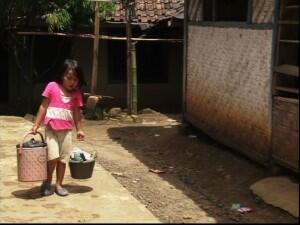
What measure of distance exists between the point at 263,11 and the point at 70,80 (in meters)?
2.76

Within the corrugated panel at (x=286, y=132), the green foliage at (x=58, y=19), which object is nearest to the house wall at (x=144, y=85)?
the green foliage at (x=58, y=19)

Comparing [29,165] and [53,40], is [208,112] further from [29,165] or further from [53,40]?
[53,40]

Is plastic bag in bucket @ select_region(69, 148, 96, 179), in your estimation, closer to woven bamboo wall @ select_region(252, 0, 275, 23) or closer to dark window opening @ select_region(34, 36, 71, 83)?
woven bamboo wall @ select_region(252, 0, 275, 23)

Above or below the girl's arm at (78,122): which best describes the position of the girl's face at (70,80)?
above

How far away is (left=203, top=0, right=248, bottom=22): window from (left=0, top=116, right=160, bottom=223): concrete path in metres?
3.38

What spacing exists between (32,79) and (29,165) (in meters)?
8.94

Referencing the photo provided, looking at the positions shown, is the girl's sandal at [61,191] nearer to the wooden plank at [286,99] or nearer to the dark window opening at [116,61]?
the wooden plank at [286,99]

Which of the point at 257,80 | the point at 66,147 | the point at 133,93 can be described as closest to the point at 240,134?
the point at 257,80

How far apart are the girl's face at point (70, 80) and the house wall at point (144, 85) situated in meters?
9.45

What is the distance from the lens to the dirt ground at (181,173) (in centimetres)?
660

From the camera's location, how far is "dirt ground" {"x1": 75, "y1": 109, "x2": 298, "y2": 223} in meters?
6.60

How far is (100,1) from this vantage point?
547 inches

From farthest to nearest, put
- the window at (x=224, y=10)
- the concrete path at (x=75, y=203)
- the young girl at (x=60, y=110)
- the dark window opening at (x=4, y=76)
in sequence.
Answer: the dark window opening at (x=4, y=76), the window at (x=224, y=10), the young girl at (x=60, y=110), the concrete path at (x=75, y=203)

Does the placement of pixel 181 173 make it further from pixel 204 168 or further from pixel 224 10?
pixel 224 10
